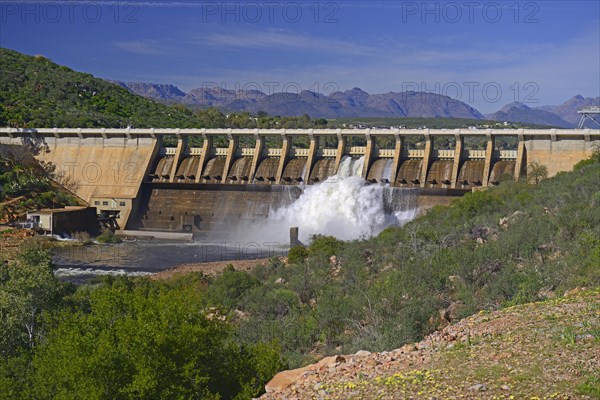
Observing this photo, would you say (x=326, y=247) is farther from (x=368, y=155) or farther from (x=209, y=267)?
(x=368, y=155)

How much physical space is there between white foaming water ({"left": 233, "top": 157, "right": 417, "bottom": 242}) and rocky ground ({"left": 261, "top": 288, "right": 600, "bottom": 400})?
2993 centimetres

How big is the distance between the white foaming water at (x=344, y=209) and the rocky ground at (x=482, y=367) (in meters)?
29.9

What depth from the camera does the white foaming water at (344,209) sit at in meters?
41.7


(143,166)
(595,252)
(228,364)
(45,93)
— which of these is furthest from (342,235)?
(45,93)

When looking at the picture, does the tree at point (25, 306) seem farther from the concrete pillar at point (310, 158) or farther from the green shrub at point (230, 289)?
the concrete pillar at point (310, 158)

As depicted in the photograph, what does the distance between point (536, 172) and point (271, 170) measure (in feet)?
47.7

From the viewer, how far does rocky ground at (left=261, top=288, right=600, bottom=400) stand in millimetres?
8312

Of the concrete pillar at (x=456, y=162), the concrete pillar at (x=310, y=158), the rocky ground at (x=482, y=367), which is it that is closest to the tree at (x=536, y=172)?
the concrete pillar at (x=456, y=162)

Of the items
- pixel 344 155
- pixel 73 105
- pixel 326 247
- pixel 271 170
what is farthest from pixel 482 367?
pixel 73 105

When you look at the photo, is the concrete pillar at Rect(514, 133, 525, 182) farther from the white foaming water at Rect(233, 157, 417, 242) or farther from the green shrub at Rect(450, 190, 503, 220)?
the green shrub at Rect(450, 190, 503, 220)

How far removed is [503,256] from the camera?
69.6 ft

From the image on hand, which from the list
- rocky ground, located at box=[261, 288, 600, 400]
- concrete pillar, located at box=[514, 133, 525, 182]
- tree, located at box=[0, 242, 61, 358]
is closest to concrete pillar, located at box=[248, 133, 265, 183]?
concrete pillar, located at box=[514, 133, 525, 182]

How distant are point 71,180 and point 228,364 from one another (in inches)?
1599

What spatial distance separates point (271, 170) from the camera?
4597 cm
